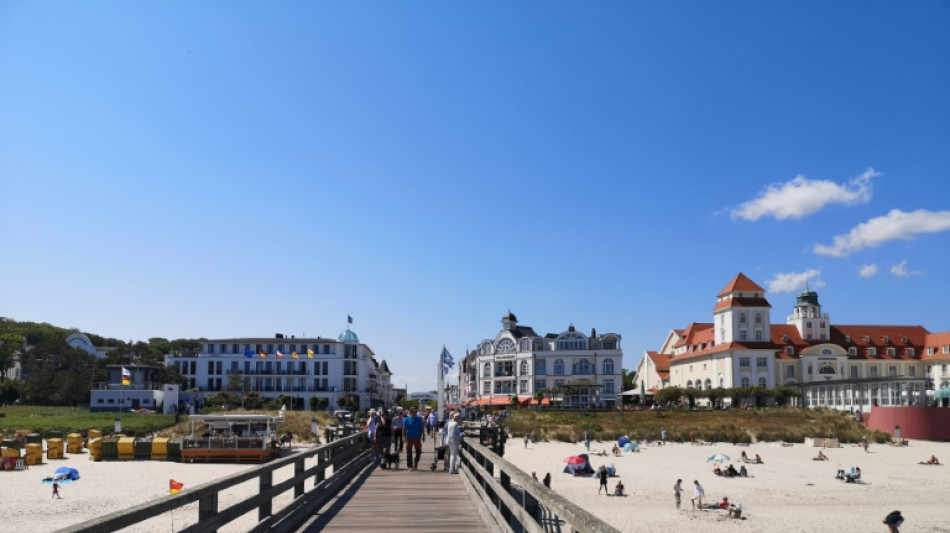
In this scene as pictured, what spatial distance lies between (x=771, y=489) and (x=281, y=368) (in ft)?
226

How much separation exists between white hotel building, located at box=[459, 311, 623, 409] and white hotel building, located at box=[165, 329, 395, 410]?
58.0 feet

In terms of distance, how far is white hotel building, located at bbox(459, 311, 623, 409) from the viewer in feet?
289

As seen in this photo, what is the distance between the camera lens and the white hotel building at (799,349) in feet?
291

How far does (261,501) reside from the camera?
8.79m

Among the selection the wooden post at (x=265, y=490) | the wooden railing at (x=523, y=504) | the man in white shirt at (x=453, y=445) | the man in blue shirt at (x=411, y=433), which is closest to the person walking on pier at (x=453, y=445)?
the man in white shirt at (x=453, y=445)

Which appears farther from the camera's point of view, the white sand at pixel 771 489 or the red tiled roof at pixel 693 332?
the red tiled roof at pixel 693 332

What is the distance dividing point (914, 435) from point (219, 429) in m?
54.8

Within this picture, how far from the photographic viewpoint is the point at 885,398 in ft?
229

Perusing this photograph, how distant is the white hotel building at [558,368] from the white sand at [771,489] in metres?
32.7

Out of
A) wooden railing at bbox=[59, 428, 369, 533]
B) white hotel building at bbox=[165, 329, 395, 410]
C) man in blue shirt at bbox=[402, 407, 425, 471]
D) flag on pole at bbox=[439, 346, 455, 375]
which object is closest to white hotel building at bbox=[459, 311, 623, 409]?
white hotel building at bbox=[165, 329, 395, 410]

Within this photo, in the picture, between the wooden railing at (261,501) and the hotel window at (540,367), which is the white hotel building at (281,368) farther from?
the wooden railing at (261,501)

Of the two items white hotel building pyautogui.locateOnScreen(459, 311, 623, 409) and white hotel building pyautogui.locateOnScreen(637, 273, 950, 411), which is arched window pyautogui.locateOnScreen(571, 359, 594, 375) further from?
white hotel building pyautogui.locateOnScreen(637, 273, 950, 411)

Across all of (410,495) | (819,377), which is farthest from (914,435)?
(410,495)

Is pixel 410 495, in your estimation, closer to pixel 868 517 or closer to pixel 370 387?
pixel 868 517
